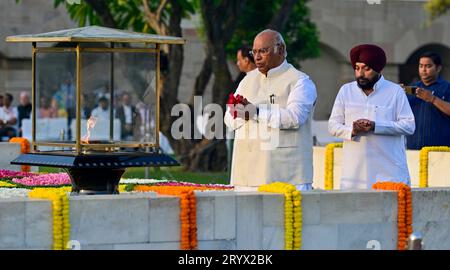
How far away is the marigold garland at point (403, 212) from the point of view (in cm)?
1137

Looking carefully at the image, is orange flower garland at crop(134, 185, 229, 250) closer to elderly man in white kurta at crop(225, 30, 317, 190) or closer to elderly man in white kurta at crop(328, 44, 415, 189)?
elderly man in white kurta at crop(225, 30, 317, 190)

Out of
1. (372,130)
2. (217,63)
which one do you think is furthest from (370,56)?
(217,63)

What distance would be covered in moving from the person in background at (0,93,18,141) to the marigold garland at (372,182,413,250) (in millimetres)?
18534

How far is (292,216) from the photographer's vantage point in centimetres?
1084

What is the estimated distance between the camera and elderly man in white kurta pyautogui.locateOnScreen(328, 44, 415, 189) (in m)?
12.4

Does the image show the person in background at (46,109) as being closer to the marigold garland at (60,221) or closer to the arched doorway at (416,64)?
the marigold garland at (60,221)

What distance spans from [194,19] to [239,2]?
11432 millimetres

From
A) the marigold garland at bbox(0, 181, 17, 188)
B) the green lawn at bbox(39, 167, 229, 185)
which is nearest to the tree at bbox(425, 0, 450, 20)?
the green lawn at bbox(39, 167, 229, 185)

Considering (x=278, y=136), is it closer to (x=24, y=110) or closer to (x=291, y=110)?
(x=291, y=110)

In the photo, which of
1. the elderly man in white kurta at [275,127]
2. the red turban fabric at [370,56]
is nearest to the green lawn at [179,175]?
the red turban fabric at [370,56]

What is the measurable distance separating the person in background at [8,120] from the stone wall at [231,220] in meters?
18.5

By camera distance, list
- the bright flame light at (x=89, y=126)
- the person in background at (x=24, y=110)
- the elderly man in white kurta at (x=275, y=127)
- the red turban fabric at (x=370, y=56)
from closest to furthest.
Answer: the elderly man in white kurta at (x=275, y=127), the red turban fabric at (x=370, y=56), the bright flame light at (x=89, y=126), the person in background at (x=24, y=110)
